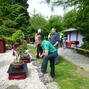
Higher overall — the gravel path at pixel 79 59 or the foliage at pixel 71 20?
the foliage at pixel 71 20

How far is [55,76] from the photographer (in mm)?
8719

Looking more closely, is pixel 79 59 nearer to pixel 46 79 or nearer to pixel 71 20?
pixel 46 79

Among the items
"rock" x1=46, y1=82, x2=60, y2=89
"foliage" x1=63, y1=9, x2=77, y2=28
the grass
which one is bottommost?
the grass

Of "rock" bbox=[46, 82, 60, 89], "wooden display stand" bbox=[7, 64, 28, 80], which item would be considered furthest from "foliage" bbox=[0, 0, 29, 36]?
"rock" bbox=[46, 82, 60, 89]

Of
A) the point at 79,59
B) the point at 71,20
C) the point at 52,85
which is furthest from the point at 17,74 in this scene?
the point at 71,20

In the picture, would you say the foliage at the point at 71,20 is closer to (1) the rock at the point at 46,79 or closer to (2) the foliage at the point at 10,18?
(2) the foliage at the point at 10,18

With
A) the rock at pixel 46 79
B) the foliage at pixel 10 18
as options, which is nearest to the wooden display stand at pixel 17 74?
the rock at pixel 46 79

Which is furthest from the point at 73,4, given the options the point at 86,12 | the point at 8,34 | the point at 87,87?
the point at 8,34

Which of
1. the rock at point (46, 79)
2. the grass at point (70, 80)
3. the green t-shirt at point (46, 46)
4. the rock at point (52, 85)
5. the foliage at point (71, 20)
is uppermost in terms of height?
the foliage at point (71, 20)

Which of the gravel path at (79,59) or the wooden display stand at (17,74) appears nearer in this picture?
the wooden display stand at (17,74)

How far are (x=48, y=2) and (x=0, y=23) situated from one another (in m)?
11.9

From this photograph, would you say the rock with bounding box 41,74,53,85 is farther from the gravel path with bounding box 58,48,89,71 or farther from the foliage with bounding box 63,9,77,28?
the foliage with bounding box 63,9,77,28

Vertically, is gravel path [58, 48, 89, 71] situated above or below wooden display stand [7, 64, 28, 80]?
below

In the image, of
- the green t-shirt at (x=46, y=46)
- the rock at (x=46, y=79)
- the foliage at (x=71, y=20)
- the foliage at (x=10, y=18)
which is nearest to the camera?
the rock at (x=46, y=79)
